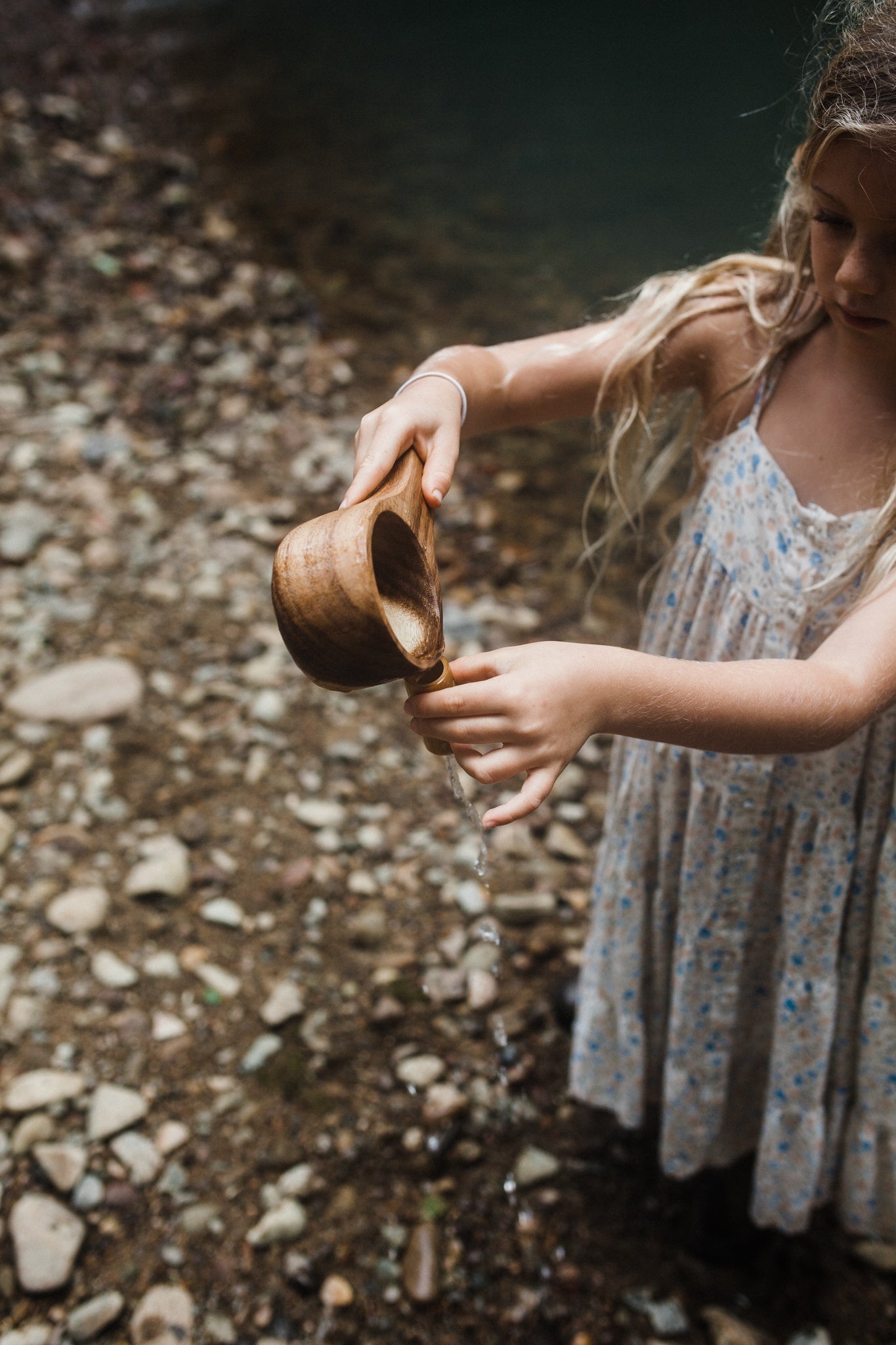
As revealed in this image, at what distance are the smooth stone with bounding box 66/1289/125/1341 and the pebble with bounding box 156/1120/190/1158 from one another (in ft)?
0.88

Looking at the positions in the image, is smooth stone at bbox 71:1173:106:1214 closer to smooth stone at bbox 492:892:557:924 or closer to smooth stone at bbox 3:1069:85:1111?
smooth stone at bbox 3:1069:85:1111

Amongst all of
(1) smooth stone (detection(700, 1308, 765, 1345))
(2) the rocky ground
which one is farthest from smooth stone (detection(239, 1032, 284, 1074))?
(1) smooth stone (detection(700, 1308, 765, 1345))

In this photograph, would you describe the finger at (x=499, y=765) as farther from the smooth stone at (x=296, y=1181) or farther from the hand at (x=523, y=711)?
the smooth stone at (x=296, y=1181)

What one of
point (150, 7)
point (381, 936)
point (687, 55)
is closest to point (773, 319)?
point (381, 936)

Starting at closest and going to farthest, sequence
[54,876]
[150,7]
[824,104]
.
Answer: [824,104] → [54,876] → [150,7]

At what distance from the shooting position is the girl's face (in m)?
1.20

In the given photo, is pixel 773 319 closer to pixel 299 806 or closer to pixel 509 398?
pixel 509 398

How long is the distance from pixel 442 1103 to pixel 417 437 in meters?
1.47

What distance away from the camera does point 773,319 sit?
1546 mm

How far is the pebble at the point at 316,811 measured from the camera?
8.92 ft

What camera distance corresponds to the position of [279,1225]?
1944 mm

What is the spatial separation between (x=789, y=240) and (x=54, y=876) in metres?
2.09

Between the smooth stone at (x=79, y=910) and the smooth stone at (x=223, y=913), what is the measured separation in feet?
0.76

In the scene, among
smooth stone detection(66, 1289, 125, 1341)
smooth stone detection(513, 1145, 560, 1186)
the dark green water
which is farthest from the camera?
the dark green water
